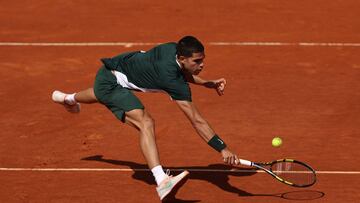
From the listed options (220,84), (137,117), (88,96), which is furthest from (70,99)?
(220,84)

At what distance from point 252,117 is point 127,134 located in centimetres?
215

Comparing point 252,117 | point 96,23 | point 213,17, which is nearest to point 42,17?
point 96,23

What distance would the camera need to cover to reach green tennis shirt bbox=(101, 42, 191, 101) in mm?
11508

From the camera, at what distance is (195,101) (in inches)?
632

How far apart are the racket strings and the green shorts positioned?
1.93m

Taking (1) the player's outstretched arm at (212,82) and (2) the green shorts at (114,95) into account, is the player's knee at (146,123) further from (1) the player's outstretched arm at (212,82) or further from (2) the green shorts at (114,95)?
(1) the player's outstretched arm at (212,82)

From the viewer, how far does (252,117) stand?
15180 mm

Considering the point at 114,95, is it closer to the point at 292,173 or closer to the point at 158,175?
the point at 158,175

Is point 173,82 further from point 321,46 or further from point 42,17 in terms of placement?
point 42,17

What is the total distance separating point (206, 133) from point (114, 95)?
4.86ft

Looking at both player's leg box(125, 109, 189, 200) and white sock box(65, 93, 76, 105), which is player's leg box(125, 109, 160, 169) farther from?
white sock box(65, 93, 76, 105)

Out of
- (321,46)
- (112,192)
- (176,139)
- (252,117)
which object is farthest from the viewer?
(321,46)

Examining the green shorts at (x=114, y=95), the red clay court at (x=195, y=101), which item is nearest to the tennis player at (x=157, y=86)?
the green shorts at (x=114, y=95)

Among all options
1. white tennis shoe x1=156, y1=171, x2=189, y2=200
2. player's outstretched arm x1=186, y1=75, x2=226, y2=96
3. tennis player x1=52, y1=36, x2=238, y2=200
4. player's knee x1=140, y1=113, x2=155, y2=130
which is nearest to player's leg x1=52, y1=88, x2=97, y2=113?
tennis player x1=52, y1=36, x2=238, y2=200
